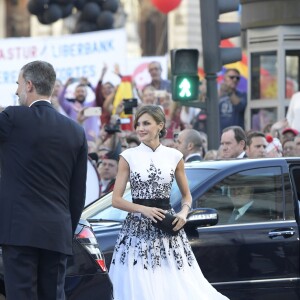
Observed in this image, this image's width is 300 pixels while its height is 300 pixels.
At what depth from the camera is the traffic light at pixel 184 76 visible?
47.6ft

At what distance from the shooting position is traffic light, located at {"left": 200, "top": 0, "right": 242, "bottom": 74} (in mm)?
14234

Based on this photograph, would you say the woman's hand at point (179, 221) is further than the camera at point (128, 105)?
No

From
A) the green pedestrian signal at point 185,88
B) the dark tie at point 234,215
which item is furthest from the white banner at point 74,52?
the dark tie at point 234,215

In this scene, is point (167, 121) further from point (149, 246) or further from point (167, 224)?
point (167, 224)

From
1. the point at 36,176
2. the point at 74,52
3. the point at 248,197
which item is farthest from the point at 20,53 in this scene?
the point at 36,176

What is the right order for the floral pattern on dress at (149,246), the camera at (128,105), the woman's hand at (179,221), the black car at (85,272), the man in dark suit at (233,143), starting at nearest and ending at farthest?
the black car at (85,272) < the woman's hand at (179,221) < the floral pattern on dress at (149,246) < the man in dark suit at (233,143) < the camera at (128,105)

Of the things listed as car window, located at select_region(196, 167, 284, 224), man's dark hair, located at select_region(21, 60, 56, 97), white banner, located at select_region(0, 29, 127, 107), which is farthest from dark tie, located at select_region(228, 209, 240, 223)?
white banner, located at select_region(0, 29, 127, 107)

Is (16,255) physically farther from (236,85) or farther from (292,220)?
(236,85)

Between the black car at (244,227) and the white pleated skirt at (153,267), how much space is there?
1.12 feet

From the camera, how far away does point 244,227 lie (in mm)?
9211

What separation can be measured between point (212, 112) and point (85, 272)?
700 centimetres

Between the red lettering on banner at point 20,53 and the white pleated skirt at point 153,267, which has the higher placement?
the red lettering on banner at point 20,53

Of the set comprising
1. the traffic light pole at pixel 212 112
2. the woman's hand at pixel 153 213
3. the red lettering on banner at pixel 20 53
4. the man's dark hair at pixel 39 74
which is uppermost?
the red lettering on banner at pixel 20 53

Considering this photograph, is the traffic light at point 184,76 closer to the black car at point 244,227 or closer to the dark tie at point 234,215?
the black car at point 244,227
